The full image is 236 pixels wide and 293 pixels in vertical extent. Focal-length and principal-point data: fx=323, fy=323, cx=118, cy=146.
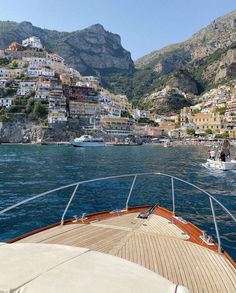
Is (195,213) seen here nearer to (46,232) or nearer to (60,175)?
(46,232)

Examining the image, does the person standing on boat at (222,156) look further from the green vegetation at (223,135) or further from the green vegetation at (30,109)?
the green vegetation at (223,135)

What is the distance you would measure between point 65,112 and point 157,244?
109 m

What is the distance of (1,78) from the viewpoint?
419 feet

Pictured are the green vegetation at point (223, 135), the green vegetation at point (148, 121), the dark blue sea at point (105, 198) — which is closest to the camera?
the dark blue sea at point (105, 198)

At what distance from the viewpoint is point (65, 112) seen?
112812 mm

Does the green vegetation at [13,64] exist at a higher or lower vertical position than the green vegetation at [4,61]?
lower

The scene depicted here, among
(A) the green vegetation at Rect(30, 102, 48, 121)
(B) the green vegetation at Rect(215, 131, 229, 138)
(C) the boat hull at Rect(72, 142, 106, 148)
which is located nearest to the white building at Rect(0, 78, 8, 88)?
(A) the green vegetation at Rect(30, 102, 48, 121)

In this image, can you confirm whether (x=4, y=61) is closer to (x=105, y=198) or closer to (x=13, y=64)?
(x=13, y=64)

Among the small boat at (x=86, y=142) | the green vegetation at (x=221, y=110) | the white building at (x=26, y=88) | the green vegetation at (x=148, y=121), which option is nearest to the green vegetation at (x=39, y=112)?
the white building at (x=26, y=88)

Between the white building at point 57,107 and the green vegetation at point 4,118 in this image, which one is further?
the white building at point 57,107

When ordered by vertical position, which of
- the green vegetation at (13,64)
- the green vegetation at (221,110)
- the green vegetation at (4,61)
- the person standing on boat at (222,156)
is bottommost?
the person standing on boat at (222,156)

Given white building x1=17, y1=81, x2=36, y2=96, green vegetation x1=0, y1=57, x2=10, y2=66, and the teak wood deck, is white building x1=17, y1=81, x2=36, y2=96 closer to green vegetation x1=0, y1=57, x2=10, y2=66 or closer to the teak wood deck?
green vegetation x1=0, y1=57, x2=10, y2=66

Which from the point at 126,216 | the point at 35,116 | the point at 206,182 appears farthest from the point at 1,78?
the point at 126,216

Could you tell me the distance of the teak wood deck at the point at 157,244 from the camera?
477 centimetres
